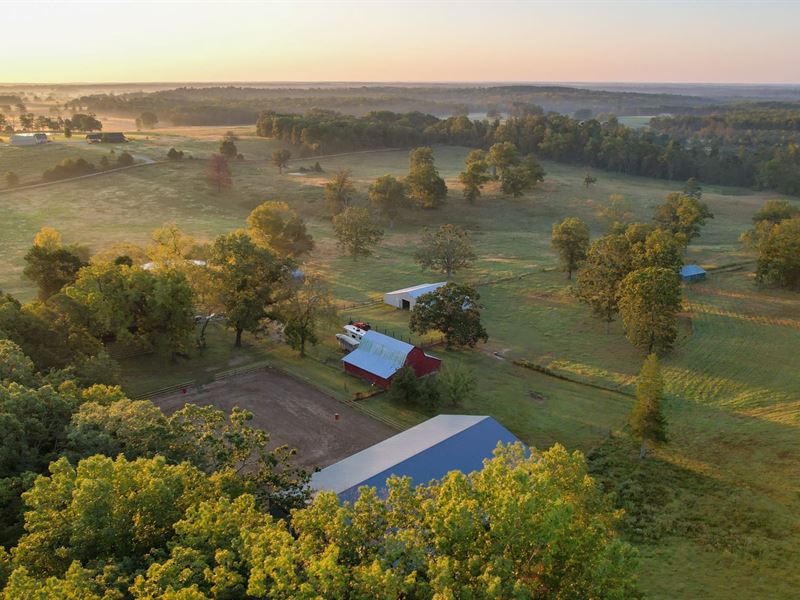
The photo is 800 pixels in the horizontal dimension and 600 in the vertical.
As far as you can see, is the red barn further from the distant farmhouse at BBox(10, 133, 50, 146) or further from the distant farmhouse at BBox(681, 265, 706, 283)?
the distant farmhouse at BBox(10, 133, 50, 146)

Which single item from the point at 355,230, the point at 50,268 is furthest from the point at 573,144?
the point at 50,268

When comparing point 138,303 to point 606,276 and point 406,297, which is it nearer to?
point 406,297

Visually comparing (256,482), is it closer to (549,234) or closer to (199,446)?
(199,446)

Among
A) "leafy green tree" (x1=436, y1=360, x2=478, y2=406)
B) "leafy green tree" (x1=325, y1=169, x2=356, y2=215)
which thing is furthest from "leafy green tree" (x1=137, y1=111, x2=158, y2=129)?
"leafy green tree" (x1=436, y1=360, x2=478, y2=406)

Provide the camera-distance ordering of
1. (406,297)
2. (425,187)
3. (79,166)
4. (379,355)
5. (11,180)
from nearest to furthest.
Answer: (379,355) < (406,297) < (425,187) < (11,180) < (79,166)

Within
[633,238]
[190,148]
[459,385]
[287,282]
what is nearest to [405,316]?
[287,282]
